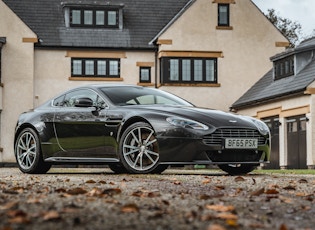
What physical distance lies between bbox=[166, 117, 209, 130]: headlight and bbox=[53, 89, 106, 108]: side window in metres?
→ 1.67

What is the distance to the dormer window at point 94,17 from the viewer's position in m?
34.9

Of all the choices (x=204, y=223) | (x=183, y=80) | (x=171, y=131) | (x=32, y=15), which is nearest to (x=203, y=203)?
(x=204, y=223)

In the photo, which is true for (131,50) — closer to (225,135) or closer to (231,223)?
(225,135)

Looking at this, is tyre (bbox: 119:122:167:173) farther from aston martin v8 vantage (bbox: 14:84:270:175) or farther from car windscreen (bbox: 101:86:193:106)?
car windscreen (bbox: 101:86:193:106)

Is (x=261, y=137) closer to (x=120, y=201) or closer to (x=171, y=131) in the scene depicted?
(x=171, y=131)

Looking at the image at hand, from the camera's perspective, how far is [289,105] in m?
29.2

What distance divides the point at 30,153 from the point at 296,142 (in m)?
18.1

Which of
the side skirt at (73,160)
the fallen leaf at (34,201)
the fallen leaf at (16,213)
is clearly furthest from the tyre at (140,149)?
the fallen leaf at (16,213)

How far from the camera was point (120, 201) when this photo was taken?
645 cm

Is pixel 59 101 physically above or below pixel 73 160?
above

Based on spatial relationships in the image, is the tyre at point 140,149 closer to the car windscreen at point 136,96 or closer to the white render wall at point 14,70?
the car windscreen at point 136,96

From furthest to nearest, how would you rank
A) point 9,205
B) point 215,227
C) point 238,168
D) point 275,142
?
point 275,142
point 238,168
point 9,205
point 215,227

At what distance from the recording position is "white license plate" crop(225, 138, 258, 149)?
1099 cm

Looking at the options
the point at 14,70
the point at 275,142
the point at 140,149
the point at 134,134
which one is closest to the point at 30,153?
the point at 134,134
